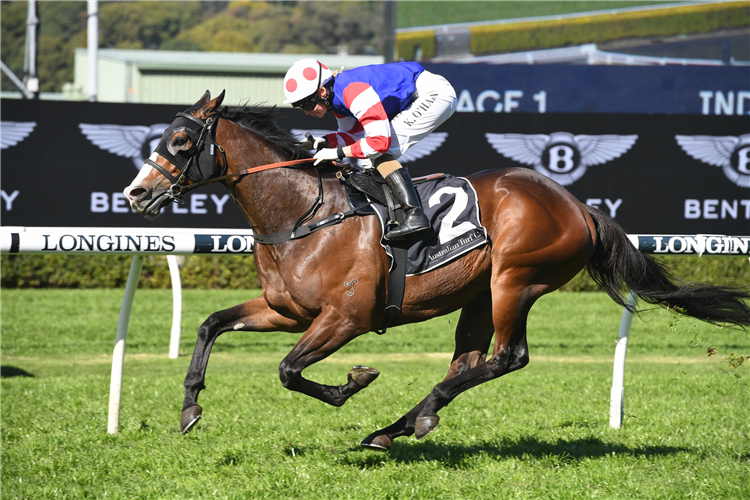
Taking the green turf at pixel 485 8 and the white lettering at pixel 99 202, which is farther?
the green turf at pixel 485 8

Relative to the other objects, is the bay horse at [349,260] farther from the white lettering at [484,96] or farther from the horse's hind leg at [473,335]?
the white lettering at [484,96]

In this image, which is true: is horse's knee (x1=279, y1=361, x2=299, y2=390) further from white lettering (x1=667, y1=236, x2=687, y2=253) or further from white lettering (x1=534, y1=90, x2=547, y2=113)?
white lettering (x1=534, y1=90, x2=547, y2=113)

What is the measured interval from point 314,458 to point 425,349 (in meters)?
3.60

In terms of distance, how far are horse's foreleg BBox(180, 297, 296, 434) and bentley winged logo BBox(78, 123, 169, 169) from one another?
4.50 m

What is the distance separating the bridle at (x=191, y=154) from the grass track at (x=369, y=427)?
1.33 meters

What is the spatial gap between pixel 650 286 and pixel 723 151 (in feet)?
16.4

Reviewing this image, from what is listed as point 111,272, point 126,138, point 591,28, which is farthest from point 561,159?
point 591,28

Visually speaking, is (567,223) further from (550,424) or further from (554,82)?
(554,82)

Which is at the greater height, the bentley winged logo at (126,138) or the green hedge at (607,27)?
the green hedge at (607,27)

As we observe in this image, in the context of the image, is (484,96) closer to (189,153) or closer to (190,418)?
(189,153)

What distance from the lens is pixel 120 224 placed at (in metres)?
7.91

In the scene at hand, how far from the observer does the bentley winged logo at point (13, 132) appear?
25.2 ft

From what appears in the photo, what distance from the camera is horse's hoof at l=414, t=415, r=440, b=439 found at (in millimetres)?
3557

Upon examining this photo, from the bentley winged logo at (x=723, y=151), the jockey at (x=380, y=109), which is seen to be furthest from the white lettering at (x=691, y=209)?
the jockey at (x=380, y=109)
